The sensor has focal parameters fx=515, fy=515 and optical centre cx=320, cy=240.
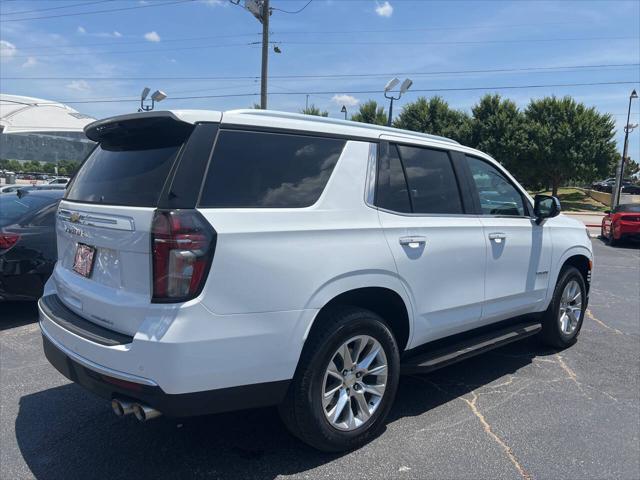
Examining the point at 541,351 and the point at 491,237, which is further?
the point at 541,351

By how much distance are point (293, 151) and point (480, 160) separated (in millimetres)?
2045

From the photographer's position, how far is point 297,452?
3.14 meters

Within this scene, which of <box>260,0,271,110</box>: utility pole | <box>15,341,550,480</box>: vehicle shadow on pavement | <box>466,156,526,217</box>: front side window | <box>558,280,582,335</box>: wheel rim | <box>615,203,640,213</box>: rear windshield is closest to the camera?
<box>15,341,550,480</box>: vehicle shadow on pavement

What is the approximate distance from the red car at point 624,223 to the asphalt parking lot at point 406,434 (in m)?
11.9

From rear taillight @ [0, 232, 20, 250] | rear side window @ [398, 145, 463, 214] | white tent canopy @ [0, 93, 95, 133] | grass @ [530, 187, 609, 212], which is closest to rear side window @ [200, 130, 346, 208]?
rear side window @ [398, 145, 463, 214]

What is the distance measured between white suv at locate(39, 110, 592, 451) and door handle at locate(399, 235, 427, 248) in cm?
1

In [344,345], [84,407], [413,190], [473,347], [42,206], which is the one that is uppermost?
[413,190]

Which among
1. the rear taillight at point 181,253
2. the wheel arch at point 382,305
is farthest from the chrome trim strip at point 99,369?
the wheel arch at point 382,305

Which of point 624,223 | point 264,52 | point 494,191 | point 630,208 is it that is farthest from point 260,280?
point 264,52

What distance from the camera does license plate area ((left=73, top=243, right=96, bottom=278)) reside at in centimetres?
291

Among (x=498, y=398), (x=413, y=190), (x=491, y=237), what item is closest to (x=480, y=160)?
(x=491, y=237)

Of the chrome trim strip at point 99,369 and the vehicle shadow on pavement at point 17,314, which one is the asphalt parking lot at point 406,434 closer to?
the chrome trim strip at point 99,369

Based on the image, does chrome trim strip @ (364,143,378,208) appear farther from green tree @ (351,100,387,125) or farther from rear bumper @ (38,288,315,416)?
green tree @ (351,100,387,125)

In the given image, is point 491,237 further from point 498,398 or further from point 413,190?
point 498,398
